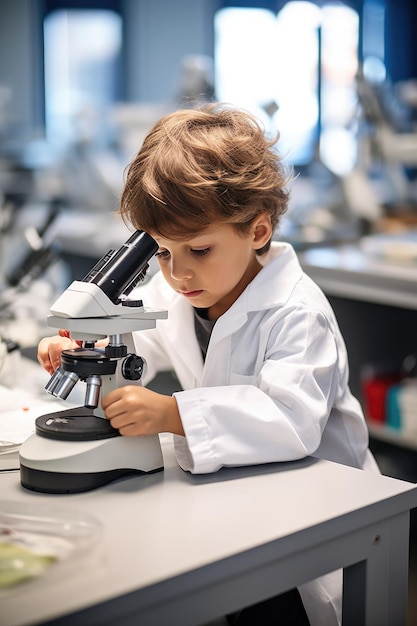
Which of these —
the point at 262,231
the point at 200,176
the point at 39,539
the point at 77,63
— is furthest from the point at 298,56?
the point at 39,539

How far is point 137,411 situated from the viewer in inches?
40.2

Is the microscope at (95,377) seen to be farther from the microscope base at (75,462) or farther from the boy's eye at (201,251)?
the boy's eye at (201,251)

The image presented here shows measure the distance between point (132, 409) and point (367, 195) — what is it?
249 centimetres

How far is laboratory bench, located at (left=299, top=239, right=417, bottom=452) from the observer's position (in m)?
2.44

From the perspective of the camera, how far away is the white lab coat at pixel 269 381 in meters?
1.07

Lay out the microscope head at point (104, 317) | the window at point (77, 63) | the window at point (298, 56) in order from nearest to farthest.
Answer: the microscope head at point (104, 317) < the window at point (77, 63) < the window at point (298, 56)

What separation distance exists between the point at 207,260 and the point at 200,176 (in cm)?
12

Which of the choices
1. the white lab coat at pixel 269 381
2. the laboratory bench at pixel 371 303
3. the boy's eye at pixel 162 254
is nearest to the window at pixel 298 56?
the laboratory bench at pixel 371 303

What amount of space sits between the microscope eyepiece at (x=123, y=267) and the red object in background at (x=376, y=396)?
1.82 metres

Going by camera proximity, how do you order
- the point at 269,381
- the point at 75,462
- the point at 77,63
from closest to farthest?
the point at 75,462
the point at 269,381
the point at 77,63

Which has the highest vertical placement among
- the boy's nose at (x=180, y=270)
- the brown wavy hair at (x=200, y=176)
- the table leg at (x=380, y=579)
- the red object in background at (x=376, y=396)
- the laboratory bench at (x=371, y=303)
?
the brown wavy hair at (x=200, y=176)

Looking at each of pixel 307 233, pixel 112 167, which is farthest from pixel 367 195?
pixel 112 167

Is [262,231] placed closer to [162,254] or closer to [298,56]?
[162,254]

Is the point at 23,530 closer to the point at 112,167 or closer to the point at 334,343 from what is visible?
the point at 334,343
